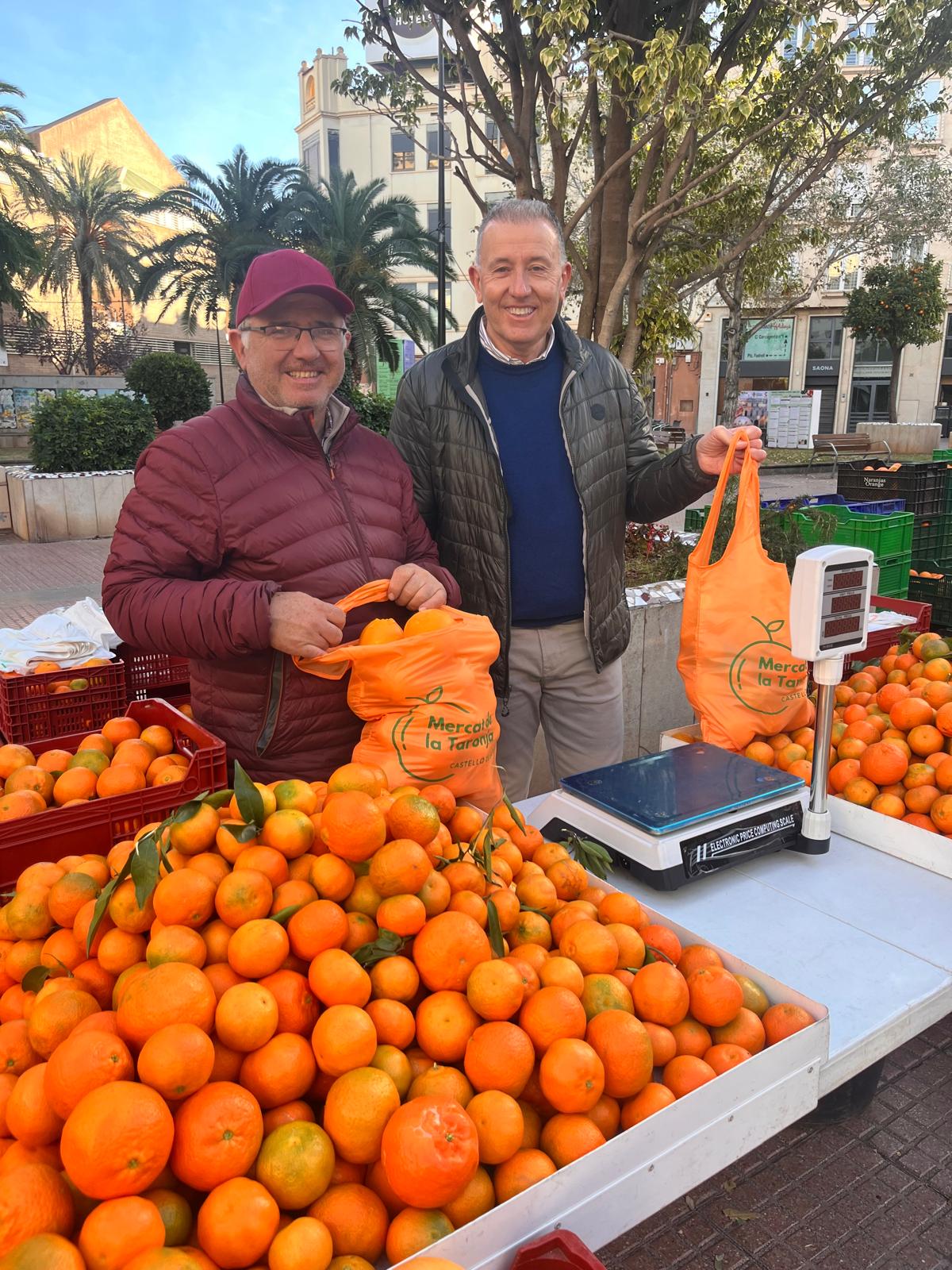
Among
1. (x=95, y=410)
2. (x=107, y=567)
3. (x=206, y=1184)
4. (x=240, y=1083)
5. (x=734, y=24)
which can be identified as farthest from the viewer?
(x=95, y=410)

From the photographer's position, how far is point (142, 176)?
56.2 meters

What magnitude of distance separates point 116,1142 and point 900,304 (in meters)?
27.5

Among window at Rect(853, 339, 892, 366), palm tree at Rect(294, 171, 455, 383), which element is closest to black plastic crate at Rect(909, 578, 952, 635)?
palm tree at Rect(294, 171, 455, 383)

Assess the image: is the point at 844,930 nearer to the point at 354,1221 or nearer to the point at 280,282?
the point at 354,1221

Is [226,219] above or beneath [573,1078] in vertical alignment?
above

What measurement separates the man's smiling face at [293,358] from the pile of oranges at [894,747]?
5.47 feet

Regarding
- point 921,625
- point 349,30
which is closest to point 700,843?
point 921,625

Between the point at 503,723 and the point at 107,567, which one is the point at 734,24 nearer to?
the point at 503,723

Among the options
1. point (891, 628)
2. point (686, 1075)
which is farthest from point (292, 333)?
point (891, 628)

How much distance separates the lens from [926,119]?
24.1m

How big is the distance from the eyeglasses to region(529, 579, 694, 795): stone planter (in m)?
2.90

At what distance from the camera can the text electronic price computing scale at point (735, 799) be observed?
6.89 feet

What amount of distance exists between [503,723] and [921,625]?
2304mm

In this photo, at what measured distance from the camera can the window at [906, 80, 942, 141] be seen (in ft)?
27.8
